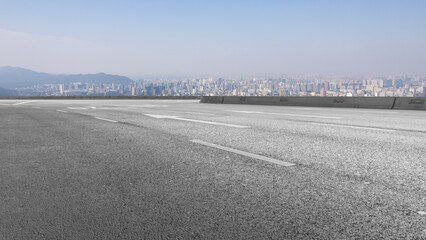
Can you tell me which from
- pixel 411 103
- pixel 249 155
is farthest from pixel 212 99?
pixel 249 155

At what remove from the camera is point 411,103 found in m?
16.2

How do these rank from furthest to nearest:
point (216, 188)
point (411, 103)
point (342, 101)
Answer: point (342, 101)
point (411, 103)
point (216, 188)

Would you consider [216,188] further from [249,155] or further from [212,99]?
[212,99]

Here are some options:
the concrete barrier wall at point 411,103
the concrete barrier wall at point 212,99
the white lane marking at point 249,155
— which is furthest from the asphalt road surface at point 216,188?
the concrete barrier wall at point 212,99

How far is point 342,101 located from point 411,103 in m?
3.50

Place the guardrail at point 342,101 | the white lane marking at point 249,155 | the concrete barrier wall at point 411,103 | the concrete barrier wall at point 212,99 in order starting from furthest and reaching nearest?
the concrete barrier wall at point 212,99 < the guardrail at point 342,101 < the concrete barrier wall at point 411,103 < the white lane marking at point 249,155

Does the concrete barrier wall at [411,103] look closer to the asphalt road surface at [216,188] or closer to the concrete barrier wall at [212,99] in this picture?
the asphalt road surface at [216,188]

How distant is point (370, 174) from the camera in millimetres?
3871

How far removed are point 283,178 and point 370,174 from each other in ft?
3.21

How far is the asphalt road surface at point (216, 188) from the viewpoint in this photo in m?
2.50

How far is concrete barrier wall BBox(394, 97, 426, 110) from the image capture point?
16.0 m

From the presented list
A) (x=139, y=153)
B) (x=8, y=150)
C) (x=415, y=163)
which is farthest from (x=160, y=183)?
(x=8, y=150)

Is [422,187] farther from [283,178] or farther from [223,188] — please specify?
[223,188]

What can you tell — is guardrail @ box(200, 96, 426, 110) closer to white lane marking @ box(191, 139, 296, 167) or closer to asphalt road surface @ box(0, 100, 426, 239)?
asphalt road surface @ box(0, 100, 426, 239)
